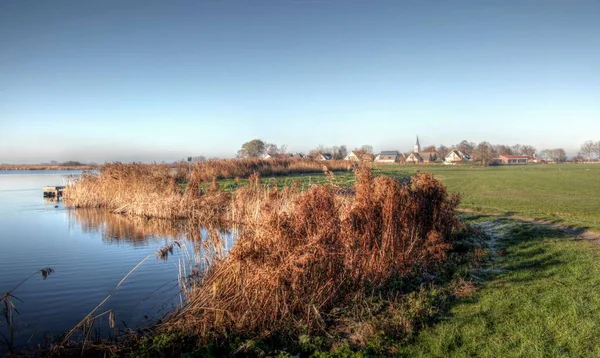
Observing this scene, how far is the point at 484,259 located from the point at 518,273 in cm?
145

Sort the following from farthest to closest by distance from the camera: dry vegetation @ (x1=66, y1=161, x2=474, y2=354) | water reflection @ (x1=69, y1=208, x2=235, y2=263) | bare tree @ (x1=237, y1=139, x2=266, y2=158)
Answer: bare tree @ (x1=237, y1=139, x2=266, y2=158) → water reflection @ (x1=69, y1=208, x2=235, y2=263) → dry vegetation @ (x1=66, y1=161, x2=474, y2=354)

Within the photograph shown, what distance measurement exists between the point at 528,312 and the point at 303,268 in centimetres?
419

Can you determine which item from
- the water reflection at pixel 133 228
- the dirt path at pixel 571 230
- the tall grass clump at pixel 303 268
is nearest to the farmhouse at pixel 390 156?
the water reflection at pixel 133 228

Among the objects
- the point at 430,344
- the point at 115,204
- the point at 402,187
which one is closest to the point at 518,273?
the point at 402,187

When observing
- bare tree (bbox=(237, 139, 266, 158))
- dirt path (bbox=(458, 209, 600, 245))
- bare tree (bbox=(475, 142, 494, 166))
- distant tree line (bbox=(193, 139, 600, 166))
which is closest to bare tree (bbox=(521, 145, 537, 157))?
distant tree line (bbox=(193, 139, 600, 166))

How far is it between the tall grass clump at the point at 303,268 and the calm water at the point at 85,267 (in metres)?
1.67

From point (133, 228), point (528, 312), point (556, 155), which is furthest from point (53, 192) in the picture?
point (556, 155)

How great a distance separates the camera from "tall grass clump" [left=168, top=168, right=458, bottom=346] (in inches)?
280

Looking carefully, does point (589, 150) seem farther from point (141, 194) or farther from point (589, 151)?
point (141, 194)

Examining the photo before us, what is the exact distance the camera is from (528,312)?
298 inches

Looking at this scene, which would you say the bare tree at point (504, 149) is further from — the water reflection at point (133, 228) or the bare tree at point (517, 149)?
the water reflection at point (133, 228)

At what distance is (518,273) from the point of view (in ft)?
32.6

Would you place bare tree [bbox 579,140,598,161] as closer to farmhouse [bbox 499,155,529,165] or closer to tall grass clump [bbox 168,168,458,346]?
farmhouse [bbox 499,155,529,165]

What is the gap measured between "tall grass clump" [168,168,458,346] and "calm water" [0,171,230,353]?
1.67 m
